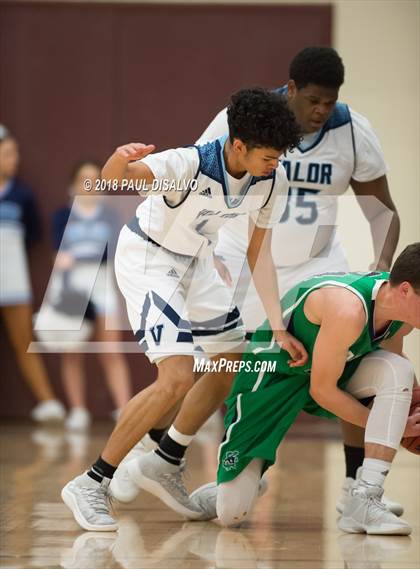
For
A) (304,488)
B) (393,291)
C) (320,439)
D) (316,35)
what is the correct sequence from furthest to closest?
1. (316,35)
2. (320,439)
3. (304,488)
4. (393,291)

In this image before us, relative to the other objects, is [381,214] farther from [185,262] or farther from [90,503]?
[90,503]

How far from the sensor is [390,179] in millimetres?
6633

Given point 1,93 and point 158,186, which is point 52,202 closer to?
point 1,93

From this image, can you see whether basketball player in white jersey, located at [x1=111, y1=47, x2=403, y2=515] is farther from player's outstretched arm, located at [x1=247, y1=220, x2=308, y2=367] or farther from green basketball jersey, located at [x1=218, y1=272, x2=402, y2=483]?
player's outstretched arm, located at [x1=247, y1=220, x2=308, y2=367]

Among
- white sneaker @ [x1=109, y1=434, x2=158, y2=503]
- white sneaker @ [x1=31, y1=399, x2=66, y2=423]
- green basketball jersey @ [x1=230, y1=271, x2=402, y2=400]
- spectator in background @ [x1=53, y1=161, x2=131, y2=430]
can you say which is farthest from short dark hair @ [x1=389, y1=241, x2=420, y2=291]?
white sneaker @ [x1=31, y1=399, x2=66, y2=423]

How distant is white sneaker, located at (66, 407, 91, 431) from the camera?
697 cm

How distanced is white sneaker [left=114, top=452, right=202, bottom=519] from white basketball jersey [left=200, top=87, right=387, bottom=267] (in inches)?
40.4

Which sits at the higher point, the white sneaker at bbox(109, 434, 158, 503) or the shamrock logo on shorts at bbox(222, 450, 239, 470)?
the shamrock logo on shorts at bbox(222, 450, 239, 470)

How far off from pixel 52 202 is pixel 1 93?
0.83 meters

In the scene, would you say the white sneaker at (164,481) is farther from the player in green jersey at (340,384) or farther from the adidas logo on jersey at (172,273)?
the adidas logo on jersey at (172,273)

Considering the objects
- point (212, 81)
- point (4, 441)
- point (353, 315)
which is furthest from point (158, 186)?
point (212, 81)

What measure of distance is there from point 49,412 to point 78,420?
0.87 feet

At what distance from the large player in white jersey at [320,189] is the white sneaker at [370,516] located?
379 millimetres

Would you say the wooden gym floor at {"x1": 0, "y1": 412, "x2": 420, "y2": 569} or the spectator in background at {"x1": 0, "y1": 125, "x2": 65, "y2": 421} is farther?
the spectator in background at {"x1": 0, "y1": 125, "x2": 65, "y2": 421}
